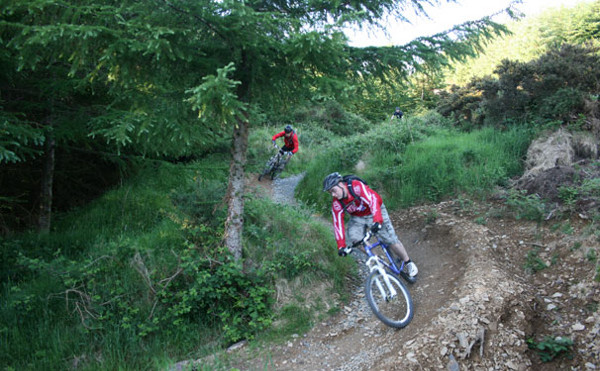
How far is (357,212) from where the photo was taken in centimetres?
587

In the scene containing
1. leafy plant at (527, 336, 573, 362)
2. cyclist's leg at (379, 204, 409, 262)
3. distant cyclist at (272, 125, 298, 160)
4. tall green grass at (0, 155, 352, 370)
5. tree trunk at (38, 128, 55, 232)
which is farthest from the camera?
distant cyclist at (272, 125, 298, 160)

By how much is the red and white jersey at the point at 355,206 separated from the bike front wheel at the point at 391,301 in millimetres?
697

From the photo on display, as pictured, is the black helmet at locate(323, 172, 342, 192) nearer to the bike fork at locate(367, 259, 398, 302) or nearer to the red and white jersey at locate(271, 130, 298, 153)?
the bike fork at locate(367, 259, 398, 302)

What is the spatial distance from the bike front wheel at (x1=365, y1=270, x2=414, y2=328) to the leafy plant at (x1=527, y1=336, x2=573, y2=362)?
1.44 metres

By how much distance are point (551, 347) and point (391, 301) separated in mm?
1882

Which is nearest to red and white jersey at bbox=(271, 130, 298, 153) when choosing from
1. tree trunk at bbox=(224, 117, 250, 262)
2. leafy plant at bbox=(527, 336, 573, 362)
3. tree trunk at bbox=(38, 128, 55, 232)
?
tree trunk at bbox=(38, 128, 55, 232)

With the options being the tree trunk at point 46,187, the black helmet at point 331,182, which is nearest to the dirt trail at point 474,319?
the black helmet at point 331,182

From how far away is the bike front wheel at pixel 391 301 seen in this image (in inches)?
192

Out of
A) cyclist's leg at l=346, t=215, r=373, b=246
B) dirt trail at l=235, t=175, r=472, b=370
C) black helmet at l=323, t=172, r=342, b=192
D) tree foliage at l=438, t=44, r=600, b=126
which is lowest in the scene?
dirt trail at l=235, t=175, r=472, b=370

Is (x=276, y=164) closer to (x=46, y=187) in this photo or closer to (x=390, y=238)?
(x=46, y=187)

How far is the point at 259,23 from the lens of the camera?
14.3ft

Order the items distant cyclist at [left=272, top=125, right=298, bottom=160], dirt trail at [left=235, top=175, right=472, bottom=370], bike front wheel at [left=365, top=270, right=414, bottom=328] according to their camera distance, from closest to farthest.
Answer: dirt trail at [left=235, top=175, right=472, bottom=370]
bike front wheel at [left=365, top=270, right=414, bottom=328]
distant cyclist at [left=272, top=125, right=298, bottom=160]

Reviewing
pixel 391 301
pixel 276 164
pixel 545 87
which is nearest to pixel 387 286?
pixel 391 301

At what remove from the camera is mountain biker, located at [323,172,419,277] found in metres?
5.39
